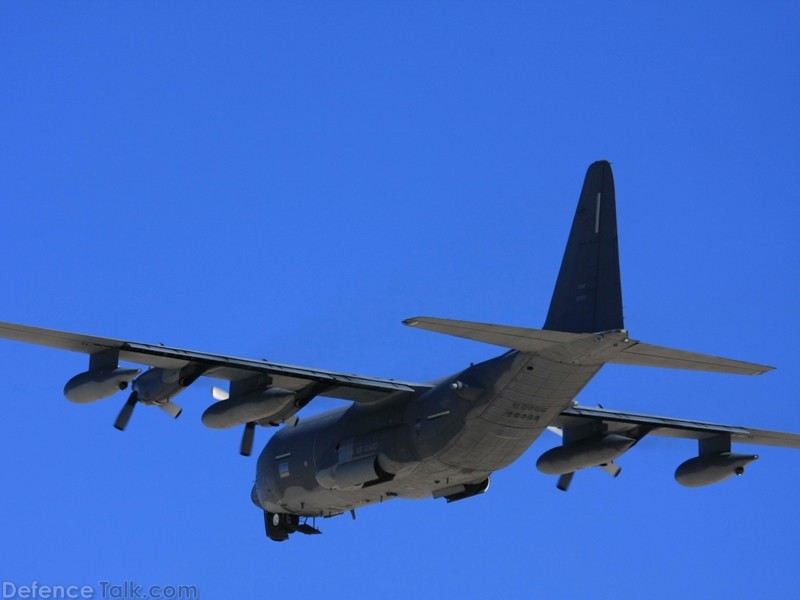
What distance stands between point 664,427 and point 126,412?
1385cm

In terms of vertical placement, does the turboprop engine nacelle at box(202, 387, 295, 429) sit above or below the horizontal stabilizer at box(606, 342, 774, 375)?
above

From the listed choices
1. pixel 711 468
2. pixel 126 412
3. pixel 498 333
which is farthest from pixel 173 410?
pixel 711 468

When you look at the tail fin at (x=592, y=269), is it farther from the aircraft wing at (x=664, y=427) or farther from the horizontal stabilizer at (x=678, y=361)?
the aircraft wing at (x=664, y=427)

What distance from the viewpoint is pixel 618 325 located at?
29938mm

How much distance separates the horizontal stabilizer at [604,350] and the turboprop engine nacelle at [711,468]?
9.37 m

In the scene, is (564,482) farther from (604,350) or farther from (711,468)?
(604,350)

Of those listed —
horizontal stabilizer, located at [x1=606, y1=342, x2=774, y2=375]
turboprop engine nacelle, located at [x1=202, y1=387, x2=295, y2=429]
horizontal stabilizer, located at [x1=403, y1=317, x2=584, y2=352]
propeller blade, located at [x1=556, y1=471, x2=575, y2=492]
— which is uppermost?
turboprop engine nacelle, located at [x1=202, y1=387, x2=295, y2=429]

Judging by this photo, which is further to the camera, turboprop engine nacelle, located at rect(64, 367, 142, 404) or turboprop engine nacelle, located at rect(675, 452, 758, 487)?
turboprop engine nacelle, located at rect(675, 452, 758, 487)

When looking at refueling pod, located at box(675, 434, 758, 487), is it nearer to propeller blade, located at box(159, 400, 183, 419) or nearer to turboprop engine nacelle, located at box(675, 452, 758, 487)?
turboprop engine nacelle, located at box(675, 452, 758, 487)

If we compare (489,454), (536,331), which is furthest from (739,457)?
(536,331)

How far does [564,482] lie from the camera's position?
38438 millimetres

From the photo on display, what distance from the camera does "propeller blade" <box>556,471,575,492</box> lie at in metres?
38.3

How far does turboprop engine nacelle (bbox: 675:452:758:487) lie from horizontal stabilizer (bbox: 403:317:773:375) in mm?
9367

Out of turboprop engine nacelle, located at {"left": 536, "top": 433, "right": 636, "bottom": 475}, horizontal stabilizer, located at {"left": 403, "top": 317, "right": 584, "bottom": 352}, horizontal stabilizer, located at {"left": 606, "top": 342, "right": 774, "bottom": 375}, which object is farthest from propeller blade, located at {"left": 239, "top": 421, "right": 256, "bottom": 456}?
horizontal stabilizer, located at {"left": 606, "top": 342, "right": 774, "bottom": 375}
